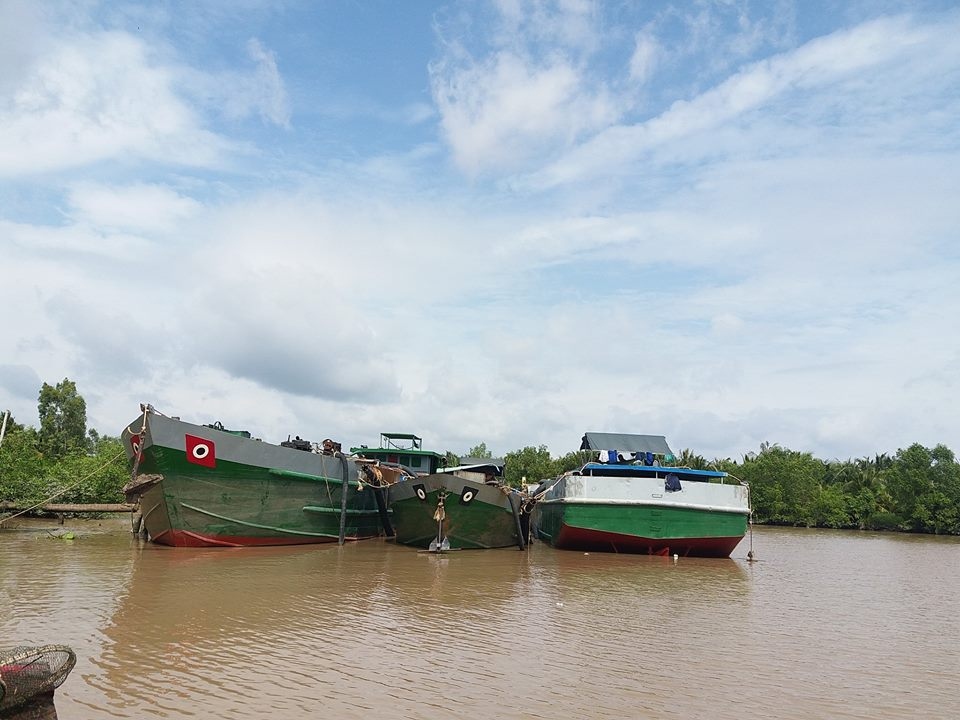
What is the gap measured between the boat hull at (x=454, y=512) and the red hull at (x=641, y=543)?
1454mm

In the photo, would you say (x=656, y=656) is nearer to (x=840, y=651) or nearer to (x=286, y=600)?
(x=840, y=651)

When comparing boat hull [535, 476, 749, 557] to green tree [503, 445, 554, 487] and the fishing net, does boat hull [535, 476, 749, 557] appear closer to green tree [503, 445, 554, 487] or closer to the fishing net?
the fishing net

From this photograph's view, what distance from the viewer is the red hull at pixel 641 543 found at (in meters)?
18.3

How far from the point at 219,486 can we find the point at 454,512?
532 cm

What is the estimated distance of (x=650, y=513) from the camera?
1800cm

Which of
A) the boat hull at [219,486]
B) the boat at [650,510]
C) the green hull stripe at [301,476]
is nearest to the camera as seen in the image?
the boat hull at [219,486]

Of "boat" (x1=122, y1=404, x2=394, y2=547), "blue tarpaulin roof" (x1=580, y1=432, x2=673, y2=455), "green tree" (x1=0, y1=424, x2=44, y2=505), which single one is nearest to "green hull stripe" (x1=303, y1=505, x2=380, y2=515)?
"boat" (x1=122, y1=404, x2=394, y2=547)

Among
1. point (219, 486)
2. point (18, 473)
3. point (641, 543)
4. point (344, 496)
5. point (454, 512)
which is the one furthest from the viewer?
point (18, 473)

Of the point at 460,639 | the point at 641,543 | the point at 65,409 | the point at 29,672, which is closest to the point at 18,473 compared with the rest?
the point at 641,543

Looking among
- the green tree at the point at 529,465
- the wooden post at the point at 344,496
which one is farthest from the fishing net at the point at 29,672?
the green tree at the point at 529,465

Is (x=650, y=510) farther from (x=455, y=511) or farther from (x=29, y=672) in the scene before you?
(x=29, y=672)

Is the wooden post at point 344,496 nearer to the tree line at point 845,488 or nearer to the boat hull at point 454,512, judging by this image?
the boat hull at point 454,512

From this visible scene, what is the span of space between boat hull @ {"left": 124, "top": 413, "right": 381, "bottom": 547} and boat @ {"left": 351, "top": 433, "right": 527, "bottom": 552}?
7.04 feet

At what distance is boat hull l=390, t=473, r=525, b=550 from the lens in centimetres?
1697
